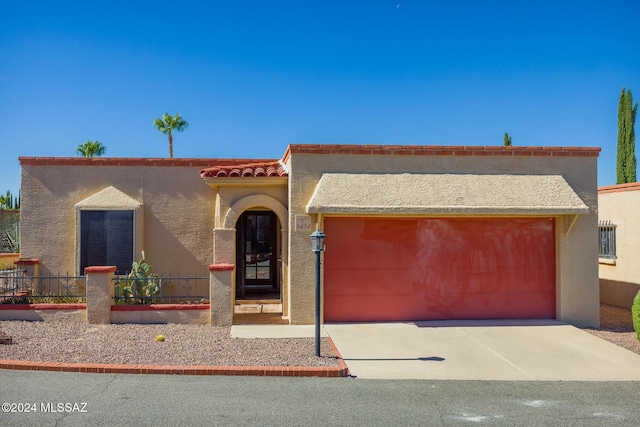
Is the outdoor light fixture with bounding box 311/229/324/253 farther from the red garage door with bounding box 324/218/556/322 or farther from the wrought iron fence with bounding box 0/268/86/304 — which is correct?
the wrought iron fence with bounding box 0/268/86/304

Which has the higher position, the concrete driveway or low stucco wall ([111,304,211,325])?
low stucco wall ([111,304,211,325])

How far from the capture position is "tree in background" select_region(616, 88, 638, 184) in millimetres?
24578

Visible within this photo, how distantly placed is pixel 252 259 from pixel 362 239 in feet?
16.1

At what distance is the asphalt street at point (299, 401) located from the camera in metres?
5.43

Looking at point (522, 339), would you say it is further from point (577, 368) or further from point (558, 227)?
point (558, 227)

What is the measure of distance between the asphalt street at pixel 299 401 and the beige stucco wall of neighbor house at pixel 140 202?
5.74 m

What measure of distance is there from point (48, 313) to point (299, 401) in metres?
6.74

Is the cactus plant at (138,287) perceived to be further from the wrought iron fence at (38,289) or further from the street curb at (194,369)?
the street curb at (194,369)

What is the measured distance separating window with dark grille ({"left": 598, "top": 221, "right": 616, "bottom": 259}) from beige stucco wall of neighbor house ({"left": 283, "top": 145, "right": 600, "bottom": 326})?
363cm

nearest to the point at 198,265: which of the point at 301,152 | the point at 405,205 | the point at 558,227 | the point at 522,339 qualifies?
the point at 301,152

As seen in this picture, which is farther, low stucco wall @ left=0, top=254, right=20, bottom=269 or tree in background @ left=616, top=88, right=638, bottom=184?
tree in background @ left=616, top=88, right=638, bottom=184

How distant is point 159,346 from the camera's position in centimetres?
836

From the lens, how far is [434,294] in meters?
10.8

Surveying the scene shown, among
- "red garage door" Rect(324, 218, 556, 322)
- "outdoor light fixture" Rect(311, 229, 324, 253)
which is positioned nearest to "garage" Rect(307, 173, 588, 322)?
"red garage door" Rect(324, 218, 556, 322)
